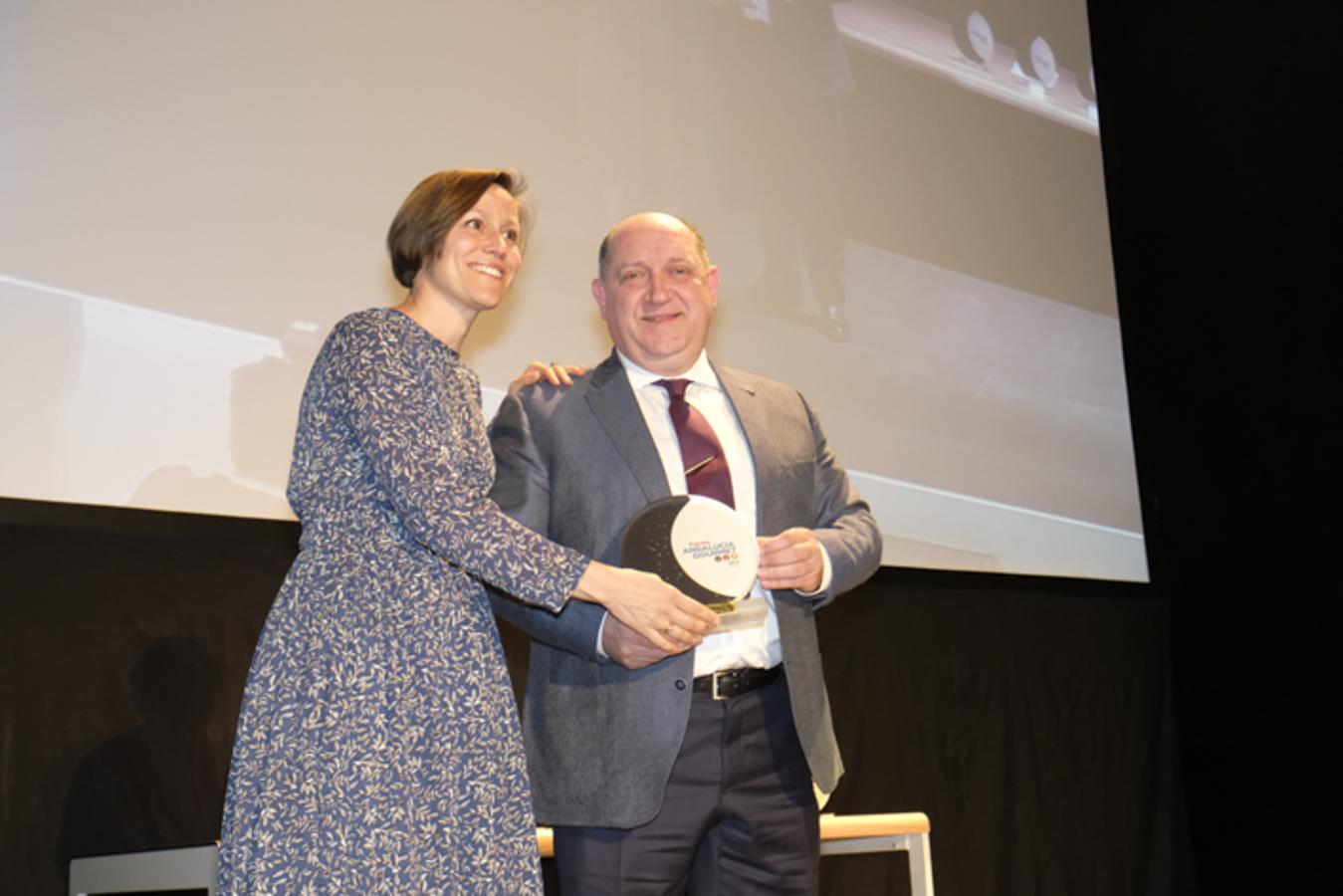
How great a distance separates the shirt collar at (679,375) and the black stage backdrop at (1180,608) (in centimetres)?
137

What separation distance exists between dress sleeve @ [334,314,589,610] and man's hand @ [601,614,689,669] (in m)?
0.19

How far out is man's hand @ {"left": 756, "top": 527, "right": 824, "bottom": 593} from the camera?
220cm

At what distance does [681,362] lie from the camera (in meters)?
→ 2.48

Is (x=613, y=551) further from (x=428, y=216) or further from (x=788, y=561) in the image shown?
(x=428, y=216)

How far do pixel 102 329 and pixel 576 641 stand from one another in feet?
4.81

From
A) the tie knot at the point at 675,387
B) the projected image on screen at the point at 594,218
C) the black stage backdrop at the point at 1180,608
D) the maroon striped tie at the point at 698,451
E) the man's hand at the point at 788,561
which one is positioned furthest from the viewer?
the black stage backdrop at the point at 1180,608

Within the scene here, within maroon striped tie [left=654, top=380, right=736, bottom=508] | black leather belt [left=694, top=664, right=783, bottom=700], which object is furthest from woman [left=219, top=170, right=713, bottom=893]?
maroon striped tie [left=654, top=380, right=736, bottom=508]

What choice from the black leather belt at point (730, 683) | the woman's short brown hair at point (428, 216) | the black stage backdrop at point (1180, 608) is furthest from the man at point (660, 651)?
the black stage backdrop at point (1180, 608)

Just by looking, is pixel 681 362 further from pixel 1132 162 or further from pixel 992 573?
pixel 1132 162

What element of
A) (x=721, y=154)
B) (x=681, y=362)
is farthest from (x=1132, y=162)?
(x=681, y=362)

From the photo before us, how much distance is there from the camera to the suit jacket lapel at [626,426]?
229 cm

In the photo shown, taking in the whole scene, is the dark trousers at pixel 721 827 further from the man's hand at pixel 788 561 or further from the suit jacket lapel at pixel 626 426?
the suit jacket lapel at pixel 626 426

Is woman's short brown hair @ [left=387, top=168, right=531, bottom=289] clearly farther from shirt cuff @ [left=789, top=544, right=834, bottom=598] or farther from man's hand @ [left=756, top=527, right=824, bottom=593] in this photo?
shirt cuff @ [left=789, top=544, right=834, bottom=598]

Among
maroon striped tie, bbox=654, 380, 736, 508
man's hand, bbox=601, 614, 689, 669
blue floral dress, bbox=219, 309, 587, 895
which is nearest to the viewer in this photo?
blue floral dress, bbox=219, 309, 587, 895
